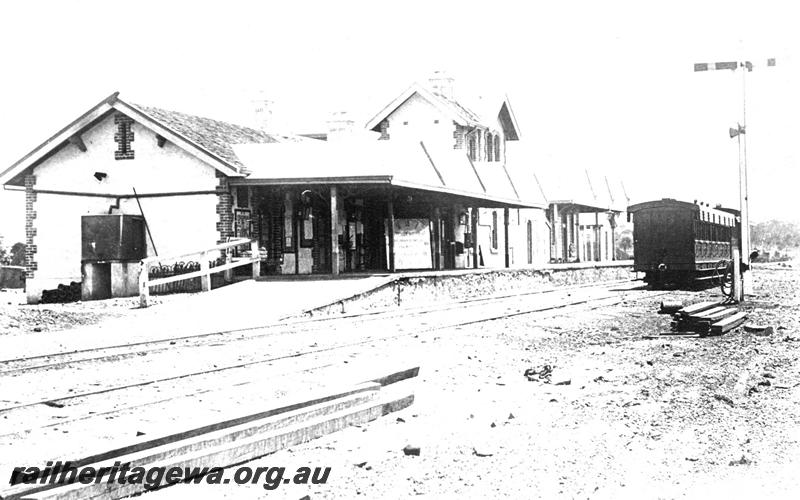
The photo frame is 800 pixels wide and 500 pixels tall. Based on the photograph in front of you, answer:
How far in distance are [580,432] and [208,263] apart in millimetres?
15526

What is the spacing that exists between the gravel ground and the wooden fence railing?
9.73 m

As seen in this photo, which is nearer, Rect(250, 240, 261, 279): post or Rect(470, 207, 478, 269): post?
Rect(250, 240, 261, 279): post

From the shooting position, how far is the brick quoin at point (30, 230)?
73.2 feet

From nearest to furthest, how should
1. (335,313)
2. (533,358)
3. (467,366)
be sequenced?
(467,366) → (533,358) → (335,313)

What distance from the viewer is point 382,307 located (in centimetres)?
1967

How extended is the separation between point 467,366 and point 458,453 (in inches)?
156

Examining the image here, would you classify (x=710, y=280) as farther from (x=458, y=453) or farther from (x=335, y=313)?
(x=458, y=453)

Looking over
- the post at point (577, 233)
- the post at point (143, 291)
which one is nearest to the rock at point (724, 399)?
the post at point (143, 291)

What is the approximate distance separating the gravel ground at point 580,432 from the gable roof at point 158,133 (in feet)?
40.0

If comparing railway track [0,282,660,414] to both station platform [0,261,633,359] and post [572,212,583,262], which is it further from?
post [572,212,583,262]

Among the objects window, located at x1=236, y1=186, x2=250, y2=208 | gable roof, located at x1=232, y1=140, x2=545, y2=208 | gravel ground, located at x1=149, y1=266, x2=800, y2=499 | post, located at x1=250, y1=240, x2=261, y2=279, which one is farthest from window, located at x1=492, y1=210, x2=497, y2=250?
gravel ground, located at x1=149, y1=266, x2=800, y2=499

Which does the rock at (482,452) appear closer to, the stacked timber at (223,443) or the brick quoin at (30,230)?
the stacked timber at (223,443)

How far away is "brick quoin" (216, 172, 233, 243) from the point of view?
2152cm

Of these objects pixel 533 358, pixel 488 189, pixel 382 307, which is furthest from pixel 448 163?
pixel 533 358
